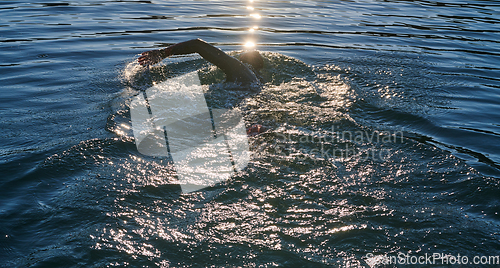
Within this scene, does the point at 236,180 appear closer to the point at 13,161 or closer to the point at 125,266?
the point at 125,266

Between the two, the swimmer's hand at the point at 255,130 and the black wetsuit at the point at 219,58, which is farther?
the black wetsuit at the point at 219,58

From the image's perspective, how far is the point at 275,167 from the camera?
3.75 meters

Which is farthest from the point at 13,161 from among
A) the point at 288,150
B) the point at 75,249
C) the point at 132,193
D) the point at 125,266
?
the point at 288,150

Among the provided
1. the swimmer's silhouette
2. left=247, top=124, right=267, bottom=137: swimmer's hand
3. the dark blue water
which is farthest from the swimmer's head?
left=247, top=124, right=267, bottom=137: swimmer's hand

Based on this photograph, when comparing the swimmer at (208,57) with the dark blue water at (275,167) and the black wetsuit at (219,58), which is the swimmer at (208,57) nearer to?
the black wetsuit at (219,58)

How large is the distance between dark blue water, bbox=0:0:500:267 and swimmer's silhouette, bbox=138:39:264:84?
0.29m

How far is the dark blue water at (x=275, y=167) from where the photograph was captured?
271cm

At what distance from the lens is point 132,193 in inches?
128

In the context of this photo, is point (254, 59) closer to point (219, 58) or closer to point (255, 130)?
Result: point (219, 58)

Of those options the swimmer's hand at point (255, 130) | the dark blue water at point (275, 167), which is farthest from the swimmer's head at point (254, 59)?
the swimmer's hand at point (255, 130)

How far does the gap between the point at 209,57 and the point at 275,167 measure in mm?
2770

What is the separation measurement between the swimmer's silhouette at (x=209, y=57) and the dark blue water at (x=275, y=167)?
29 cm

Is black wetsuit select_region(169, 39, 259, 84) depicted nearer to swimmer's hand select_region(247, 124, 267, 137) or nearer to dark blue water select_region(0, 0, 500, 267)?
dark blue water select_region(0, 0, 500, 267)

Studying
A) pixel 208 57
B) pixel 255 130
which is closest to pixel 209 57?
pixel 208 57
